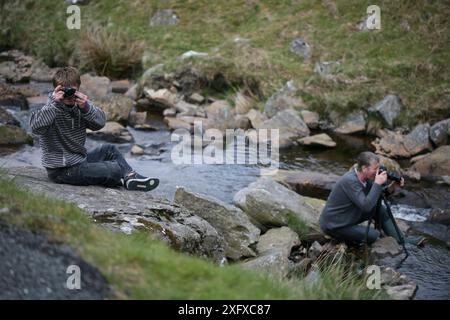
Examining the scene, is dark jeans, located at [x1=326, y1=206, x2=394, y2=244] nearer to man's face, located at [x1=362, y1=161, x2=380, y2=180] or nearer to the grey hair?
man's face, located at [x1=362, y1=161, x2=380, y2=180]

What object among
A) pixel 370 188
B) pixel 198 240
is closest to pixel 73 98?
pixel 198 240

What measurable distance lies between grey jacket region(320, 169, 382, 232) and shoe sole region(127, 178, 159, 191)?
8.33ft

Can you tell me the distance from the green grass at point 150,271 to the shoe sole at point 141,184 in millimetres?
1940

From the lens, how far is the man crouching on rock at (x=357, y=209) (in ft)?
24.8

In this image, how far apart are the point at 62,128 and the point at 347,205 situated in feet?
12.8

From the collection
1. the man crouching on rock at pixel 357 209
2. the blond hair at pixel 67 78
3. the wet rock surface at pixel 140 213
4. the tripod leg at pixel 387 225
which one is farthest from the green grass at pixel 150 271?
the tripod leg at pixel 387 225

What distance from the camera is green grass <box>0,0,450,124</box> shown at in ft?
46.2

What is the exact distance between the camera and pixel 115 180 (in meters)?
6.71

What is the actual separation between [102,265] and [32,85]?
44.9 feet

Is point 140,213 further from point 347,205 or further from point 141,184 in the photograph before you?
point 347,205

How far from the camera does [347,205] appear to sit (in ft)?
25.6

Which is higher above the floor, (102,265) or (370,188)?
(102,265)
